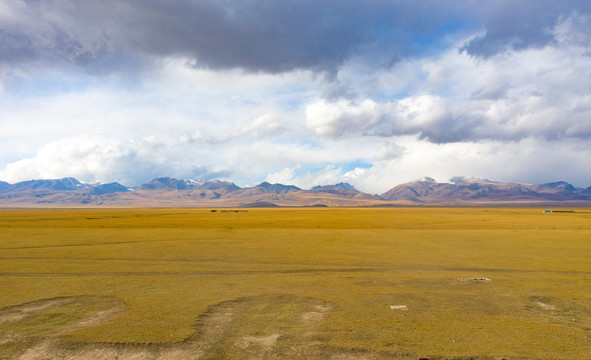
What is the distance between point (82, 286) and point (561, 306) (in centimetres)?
2089

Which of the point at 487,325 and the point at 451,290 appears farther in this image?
the point at 451,290

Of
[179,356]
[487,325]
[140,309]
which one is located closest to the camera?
[179,356]

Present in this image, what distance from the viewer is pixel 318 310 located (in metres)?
12.8

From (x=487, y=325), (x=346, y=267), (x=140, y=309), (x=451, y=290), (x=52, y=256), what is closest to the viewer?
(x=487, y=325)

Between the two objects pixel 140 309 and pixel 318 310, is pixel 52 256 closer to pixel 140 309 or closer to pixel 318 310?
pixel 140 309

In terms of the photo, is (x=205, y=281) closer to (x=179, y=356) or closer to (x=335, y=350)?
(x=179, y=356)

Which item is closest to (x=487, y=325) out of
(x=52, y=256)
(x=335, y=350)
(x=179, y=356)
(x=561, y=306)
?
(x=561, y=306)

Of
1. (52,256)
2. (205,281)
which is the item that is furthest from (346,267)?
(52,256)

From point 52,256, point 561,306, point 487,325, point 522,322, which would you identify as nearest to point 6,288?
point 52,256

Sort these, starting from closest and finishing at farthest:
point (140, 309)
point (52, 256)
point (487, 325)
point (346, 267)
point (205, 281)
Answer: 1. point (487, 325)
2. point (140, 309)
3. point (205, 281)
4. point (346, 267)
5. point (52, 256)

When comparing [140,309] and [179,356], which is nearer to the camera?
[179,356]

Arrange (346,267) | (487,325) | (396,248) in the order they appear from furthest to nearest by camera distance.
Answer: (396,248)
(346,267)
(487,325)

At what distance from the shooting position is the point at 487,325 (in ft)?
36.7

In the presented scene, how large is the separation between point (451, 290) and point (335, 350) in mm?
8925
